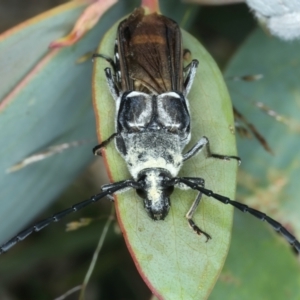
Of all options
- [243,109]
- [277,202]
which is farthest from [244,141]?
[277,202]

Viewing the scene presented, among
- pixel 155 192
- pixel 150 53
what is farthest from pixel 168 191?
pixel 150 53

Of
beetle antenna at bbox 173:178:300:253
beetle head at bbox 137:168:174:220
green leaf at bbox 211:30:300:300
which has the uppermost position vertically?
beetle head at bbox 137:168:174:220

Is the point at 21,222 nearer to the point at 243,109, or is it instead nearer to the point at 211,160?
the point at 211,160

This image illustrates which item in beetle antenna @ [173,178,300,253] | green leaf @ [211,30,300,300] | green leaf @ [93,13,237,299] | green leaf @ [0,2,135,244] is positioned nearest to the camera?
green leaf @ [93,13,237,299]

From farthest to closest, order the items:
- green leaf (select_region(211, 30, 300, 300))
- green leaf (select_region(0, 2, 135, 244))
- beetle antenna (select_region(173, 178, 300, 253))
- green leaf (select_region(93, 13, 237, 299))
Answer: green leaf (select_region(211, 30, 300, 300))
green leaf (select_region(0, 2, 135, 244))
beetle antenna (select_region(173, 178, 300, 253))
green leaf (select_region(93, 13, 237, 299))

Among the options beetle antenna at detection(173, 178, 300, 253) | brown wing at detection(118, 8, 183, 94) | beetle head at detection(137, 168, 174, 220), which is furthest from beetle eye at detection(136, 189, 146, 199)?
brown wing at detection(118, 8, 183, 94)

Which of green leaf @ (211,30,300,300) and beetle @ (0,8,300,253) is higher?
beetle @ (0,8,300,253)

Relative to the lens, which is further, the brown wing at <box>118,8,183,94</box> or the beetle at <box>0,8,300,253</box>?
the brown wing at <box>118,8,183,94</box>

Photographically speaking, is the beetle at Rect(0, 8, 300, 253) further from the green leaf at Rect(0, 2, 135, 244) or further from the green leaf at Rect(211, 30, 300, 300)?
the green leaf at Rect(211, 30, 300, 300)

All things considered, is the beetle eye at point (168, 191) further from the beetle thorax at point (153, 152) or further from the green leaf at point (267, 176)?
the green leaf at point (267, 176)
